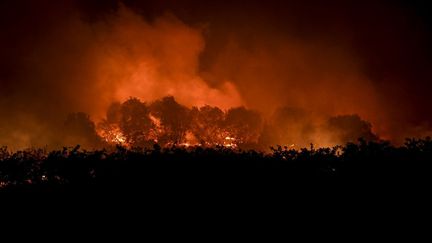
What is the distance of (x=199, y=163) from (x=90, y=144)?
28.5 metres

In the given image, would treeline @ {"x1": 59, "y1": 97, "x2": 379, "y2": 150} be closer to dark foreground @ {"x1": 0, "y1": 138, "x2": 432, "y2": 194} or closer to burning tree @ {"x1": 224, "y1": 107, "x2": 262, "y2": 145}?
burning tree @ {"x1": 224, "y1": 107, "x2": 262, "y2": 145}

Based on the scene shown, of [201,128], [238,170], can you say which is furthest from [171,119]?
[238,170]

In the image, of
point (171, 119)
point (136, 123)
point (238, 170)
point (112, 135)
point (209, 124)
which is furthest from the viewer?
point (209, 124)

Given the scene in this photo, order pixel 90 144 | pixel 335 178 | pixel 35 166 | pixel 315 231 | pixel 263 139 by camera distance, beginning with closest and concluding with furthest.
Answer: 1. pixel 315 231
2. pixel 335 178
3. pixel 35 166
4. pixel 90 144
5. pixel 263 139

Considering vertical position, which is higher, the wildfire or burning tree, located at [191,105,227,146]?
burning tree, located at [191,105,227,146]

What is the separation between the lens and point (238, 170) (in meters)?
12.8

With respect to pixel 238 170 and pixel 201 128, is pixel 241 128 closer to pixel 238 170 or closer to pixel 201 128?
pixel 201 128

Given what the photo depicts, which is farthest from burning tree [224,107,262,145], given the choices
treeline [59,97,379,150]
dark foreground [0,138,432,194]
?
dark foreground [0,138,432,194]

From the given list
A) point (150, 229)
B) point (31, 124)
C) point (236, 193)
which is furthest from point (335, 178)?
point (31, 124)

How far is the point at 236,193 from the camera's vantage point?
495 inches

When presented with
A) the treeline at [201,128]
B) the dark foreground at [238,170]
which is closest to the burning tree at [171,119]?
the treeline at [201,128]

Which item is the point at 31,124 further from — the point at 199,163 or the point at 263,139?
the point at 199,163

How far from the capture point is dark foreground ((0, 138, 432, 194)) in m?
12.6

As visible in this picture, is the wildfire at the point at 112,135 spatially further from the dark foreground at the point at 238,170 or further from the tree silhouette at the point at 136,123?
the dark foreground at the point at 238,170
